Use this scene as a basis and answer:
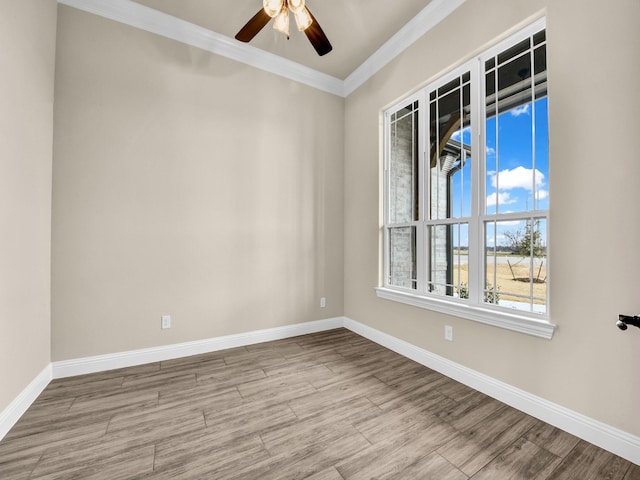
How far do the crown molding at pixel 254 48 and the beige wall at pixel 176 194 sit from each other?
0.08m

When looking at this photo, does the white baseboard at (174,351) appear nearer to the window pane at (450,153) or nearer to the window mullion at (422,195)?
the window mullion at (422,195)

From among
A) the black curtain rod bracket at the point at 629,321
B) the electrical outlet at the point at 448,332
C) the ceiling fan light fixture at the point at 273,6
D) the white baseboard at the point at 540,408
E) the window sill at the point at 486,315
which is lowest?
the white baseboard at the point at 540,408

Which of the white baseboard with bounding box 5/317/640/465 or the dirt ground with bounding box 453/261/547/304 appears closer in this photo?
the white baseboard with bounding box 5/317/640/465

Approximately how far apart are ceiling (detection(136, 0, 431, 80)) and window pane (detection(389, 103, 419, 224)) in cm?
77

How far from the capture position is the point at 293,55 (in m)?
3.15

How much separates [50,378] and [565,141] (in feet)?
13.2

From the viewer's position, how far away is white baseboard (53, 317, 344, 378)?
2.33 metres

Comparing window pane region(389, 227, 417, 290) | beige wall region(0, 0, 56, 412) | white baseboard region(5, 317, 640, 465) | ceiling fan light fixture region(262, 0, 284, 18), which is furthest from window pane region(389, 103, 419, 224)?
beige wall region(0, 0, 56, 412)

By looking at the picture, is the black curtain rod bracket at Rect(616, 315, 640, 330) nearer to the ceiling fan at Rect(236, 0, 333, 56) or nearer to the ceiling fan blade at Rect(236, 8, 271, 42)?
the ceiling fan at Rect(236, 0, 333, 56)

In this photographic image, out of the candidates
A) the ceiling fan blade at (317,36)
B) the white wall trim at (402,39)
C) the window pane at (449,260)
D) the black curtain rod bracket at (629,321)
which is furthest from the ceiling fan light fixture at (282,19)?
the black curtain rod bracket at (629,321)

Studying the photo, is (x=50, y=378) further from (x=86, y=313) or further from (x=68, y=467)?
(x=68, y=467)

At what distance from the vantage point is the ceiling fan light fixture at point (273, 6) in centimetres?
183

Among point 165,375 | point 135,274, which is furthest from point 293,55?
point 165,375

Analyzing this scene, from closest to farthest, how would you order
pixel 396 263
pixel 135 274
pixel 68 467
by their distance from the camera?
pixel 68 467, pixel 135 274, pixel 396 263
